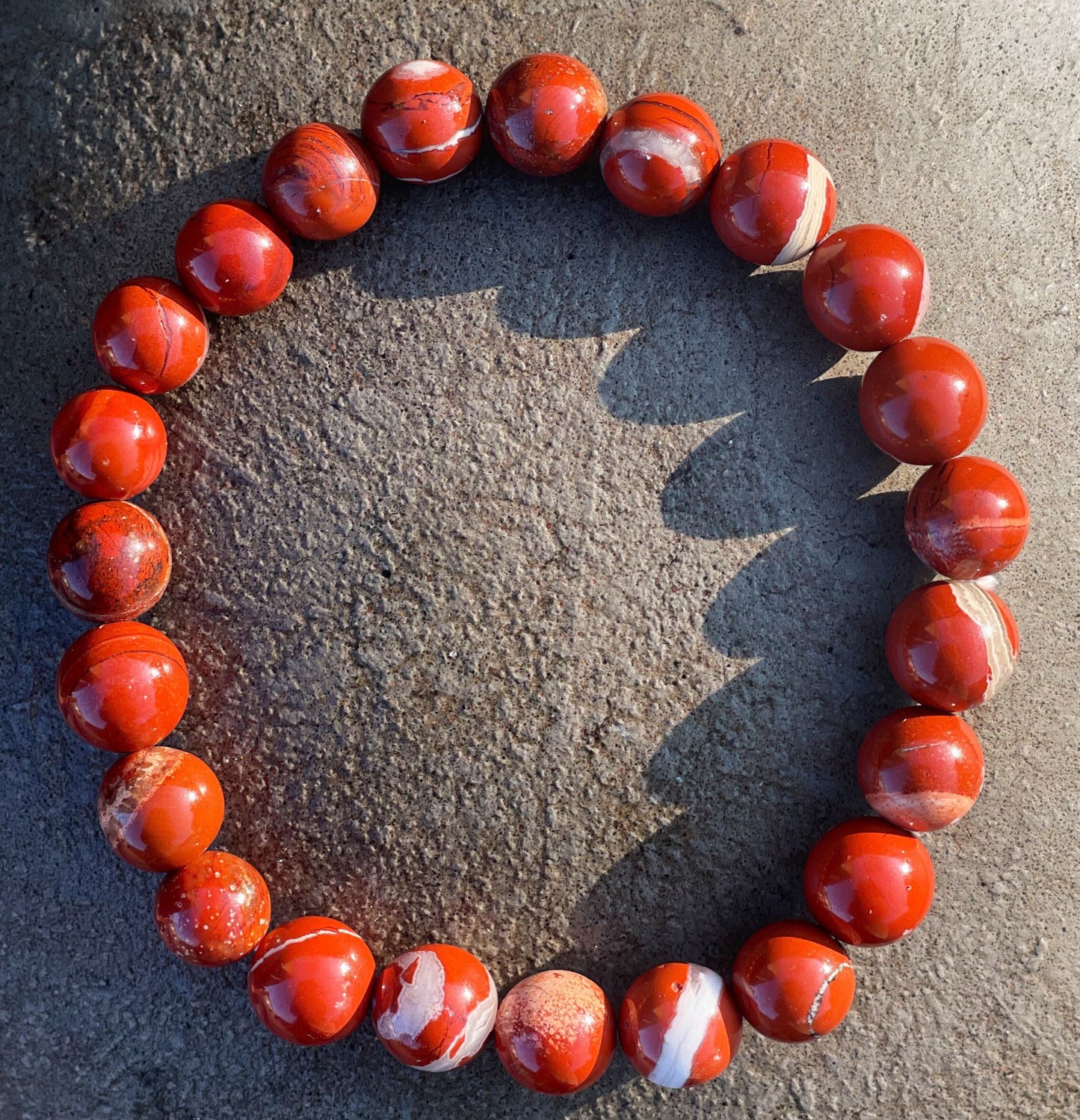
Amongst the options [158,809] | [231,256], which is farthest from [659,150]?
[158,809]

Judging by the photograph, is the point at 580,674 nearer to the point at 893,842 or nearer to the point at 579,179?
the point at 893,842

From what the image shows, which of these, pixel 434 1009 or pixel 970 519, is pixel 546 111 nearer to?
pixel 970 519

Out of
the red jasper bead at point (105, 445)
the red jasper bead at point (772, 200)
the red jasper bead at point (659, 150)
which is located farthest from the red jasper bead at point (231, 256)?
the red jasper bead at point (772, 200)

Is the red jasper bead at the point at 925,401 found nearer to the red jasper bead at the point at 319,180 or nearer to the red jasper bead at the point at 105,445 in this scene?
the red jasper bead at the point at 319,180

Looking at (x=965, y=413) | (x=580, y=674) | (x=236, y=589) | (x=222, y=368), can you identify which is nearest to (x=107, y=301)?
(x=222, y=368)

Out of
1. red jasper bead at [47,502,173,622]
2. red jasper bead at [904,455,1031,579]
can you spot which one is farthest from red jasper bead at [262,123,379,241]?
red jasper bead at [904,455,1031,579]

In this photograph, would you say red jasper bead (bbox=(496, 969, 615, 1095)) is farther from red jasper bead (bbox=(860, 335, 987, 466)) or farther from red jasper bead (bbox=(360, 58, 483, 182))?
red jasper bead (bbox=(360, 58, 483, 182))
